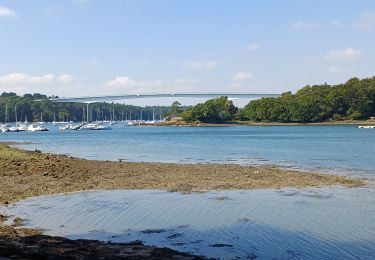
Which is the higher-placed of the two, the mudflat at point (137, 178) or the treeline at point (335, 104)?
the treeline at point (335, 104)

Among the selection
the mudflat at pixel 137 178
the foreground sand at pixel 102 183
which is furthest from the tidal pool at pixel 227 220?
the mudflat at pixel 137 178

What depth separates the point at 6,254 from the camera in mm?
10289

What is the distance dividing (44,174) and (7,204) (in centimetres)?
899

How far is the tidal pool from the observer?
13.1 m

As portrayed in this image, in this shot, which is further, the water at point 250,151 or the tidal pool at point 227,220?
the water at point 250,151

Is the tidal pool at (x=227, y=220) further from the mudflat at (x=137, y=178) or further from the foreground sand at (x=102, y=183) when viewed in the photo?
the mudflat at (x=137, y=178)

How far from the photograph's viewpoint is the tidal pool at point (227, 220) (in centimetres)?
1315

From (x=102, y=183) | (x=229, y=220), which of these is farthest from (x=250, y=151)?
(x=229, y=220)

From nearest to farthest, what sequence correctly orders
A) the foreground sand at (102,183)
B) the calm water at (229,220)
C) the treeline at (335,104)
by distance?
the foreground sand at (102,183) < the calm water at (229,220) < the treeline at (335,104)

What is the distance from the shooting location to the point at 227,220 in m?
16.4

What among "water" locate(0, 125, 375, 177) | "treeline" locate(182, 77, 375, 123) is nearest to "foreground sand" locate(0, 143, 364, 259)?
"water" locate(0, 125, 375, 177)

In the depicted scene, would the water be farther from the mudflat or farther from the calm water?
the calm water

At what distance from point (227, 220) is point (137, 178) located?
1174 cm

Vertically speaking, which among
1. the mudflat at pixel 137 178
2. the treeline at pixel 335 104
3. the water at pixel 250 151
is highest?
the treeline at pixel 335 104
